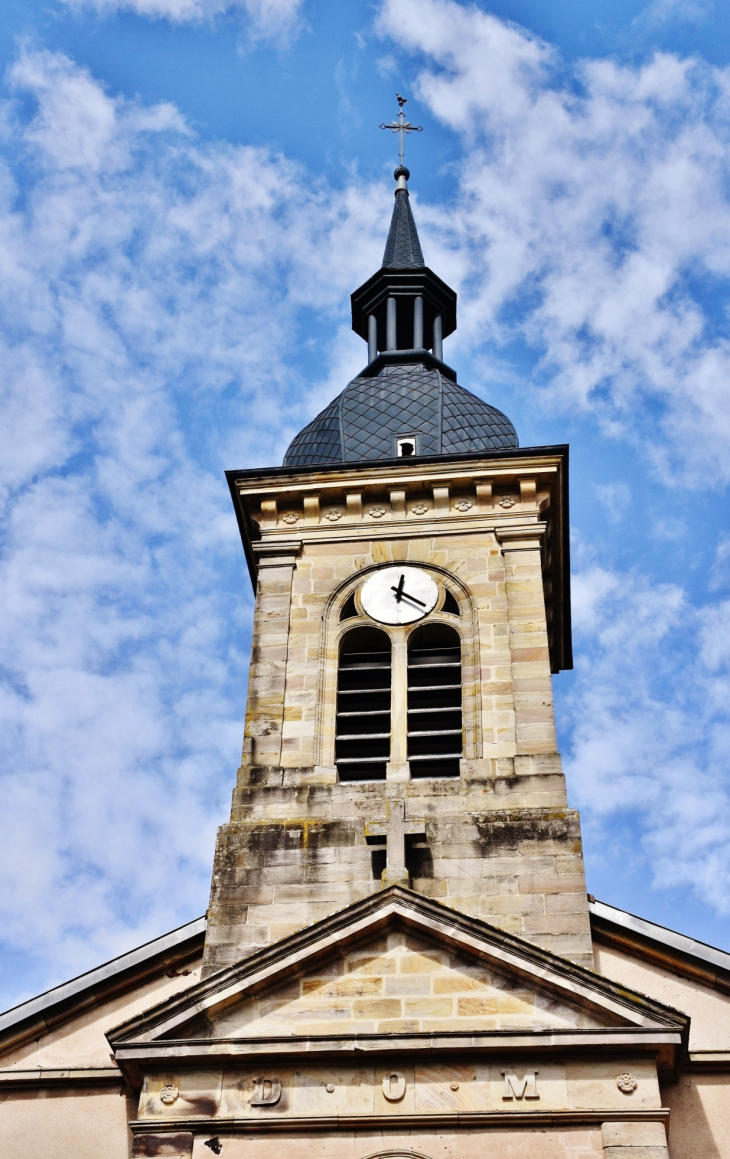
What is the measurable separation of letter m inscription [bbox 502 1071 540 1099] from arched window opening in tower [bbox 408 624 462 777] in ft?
14.8

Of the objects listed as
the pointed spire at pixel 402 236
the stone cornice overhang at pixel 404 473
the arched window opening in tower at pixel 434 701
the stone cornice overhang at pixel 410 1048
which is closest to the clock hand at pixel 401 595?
the arched window opening in tower at pixel 434 701

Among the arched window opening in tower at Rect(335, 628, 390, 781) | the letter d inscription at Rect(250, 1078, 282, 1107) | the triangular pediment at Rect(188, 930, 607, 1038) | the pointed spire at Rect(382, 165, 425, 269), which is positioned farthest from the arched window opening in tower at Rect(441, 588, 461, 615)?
the pointed spire at Rect(382, 165, 425, 269)

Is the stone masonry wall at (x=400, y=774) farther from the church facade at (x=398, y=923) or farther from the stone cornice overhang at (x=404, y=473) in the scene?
the stone cornice overhang at (x=404, y=473)

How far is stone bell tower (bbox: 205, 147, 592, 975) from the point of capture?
1564cm

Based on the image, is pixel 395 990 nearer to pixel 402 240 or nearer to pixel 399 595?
pixel 399 595

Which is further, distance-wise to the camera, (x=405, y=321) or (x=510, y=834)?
(x=405, y=321)

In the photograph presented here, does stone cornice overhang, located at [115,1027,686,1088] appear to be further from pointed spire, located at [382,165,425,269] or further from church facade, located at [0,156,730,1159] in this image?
pointed spire, located at [382,165,425,269]

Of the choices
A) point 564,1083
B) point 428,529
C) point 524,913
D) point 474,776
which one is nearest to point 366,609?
point 428,529

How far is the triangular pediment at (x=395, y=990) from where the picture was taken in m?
13.5

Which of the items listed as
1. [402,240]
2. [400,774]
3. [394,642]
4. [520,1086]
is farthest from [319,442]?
[520,1086]

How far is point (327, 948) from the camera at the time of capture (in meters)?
14.2

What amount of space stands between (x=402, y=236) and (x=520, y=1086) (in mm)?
18588

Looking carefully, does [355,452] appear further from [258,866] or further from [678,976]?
[678,976]

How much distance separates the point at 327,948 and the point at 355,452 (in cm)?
895
